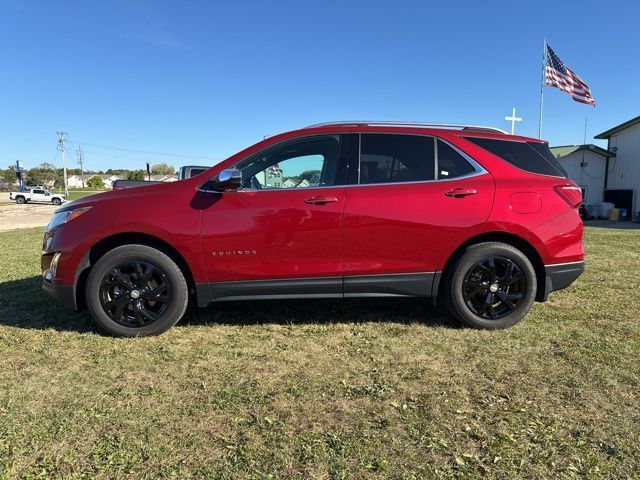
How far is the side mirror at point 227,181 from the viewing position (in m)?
3.62

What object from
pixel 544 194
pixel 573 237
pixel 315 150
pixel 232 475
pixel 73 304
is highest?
pixel 315 150

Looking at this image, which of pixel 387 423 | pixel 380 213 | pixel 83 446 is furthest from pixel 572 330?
pixel 83 446

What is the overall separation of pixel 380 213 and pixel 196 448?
2264 millimetres

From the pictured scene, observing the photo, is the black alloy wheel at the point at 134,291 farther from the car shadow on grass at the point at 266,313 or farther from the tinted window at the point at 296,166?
the tinted window at the point at 296,166

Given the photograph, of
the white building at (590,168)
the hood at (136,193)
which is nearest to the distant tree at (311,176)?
the hood at (136,193)

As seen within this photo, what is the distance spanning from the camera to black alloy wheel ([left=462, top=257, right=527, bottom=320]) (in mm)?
3963

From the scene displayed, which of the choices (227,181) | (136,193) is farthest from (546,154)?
(136,193)

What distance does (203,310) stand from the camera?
→ 4629 mm

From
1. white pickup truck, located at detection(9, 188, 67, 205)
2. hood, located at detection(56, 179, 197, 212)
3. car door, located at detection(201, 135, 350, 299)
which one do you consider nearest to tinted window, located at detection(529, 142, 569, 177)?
car door, located at detection(201, 135, 350, 299)

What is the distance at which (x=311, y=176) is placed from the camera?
13.0ft

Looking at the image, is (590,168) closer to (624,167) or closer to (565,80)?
(624,167)

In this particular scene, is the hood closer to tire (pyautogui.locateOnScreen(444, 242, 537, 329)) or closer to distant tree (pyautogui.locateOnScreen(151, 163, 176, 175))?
tire (pyautogui.locateOnScreen(444, 242, 537, 329))

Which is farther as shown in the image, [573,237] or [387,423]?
[573,237]

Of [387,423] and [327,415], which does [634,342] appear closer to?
[387,423]
